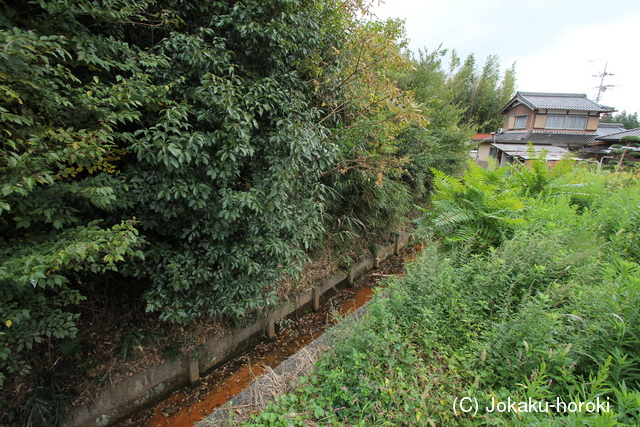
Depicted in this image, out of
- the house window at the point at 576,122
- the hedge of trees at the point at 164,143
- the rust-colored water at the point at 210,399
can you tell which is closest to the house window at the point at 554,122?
the house window at the point at 576,122

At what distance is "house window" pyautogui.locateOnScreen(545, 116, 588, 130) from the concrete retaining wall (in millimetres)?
25759

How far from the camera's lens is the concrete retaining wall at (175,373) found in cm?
307

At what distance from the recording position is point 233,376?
13.4ft

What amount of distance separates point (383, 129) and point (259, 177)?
3.04 m

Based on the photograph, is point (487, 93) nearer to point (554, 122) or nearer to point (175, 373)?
point (554, 122)

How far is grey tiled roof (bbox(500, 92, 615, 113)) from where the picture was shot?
68.2ft

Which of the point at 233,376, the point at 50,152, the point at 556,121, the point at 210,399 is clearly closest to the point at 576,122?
the point at 556,121

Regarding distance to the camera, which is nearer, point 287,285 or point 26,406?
point 26,406

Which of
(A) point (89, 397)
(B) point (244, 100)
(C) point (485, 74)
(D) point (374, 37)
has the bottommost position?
(A) point (89, 397)

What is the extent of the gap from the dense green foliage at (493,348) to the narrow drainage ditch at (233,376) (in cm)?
72

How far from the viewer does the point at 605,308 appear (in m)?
1.64

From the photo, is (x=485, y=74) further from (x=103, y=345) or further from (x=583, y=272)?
(x=103, y=345)

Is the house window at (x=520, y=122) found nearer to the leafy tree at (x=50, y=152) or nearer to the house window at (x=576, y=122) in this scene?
the house window at (x=576, y=122)

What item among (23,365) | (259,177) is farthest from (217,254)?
(23,365)
